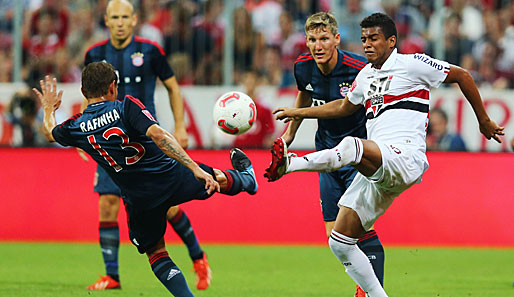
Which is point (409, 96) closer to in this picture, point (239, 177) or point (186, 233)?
point (239, 177)

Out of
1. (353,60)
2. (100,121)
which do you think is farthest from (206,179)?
(353,60)

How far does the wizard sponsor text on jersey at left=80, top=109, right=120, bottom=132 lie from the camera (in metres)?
5.45

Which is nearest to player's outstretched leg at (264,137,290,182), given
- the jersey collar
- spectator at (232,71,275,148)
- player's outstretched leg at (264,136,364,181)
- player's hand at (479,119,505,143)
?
player's outstretched leg at (264,136,364,181)

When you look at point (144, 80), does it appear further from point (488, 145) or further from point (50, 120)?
point (488, 145)

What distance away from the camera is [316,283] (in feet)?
25.8

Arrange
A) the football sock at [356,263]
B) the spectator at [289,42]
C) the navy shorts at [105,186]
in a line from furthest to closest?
the spectator at [289,42]
the navy shorts at [105,186]
the football sock at [356,263]

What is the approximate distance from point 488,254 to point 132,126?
6.28 meters

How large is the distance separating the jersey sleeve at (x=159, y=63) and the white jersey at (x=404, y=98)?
2976 mm

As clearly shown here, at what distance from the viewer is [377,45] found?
5.75 metres

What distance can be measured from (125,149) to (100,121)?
260mm

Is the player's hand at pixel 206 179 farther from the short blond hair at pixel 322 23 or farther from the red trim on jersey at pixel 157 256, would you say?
the short blond hair at pixel 322 23

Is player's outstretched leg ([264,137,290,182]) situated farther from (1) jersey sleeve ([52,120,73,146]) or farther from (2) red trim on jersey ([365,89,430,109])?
(1) jersey sleeve ([52,120,73,146])

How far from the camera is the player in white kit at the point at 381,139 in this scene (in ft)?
17.4

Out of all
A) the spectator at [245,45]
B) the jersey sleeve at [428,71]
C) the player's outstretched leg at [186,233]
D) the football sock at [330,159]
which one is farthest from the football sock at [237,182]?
the spectator at [245,45]
